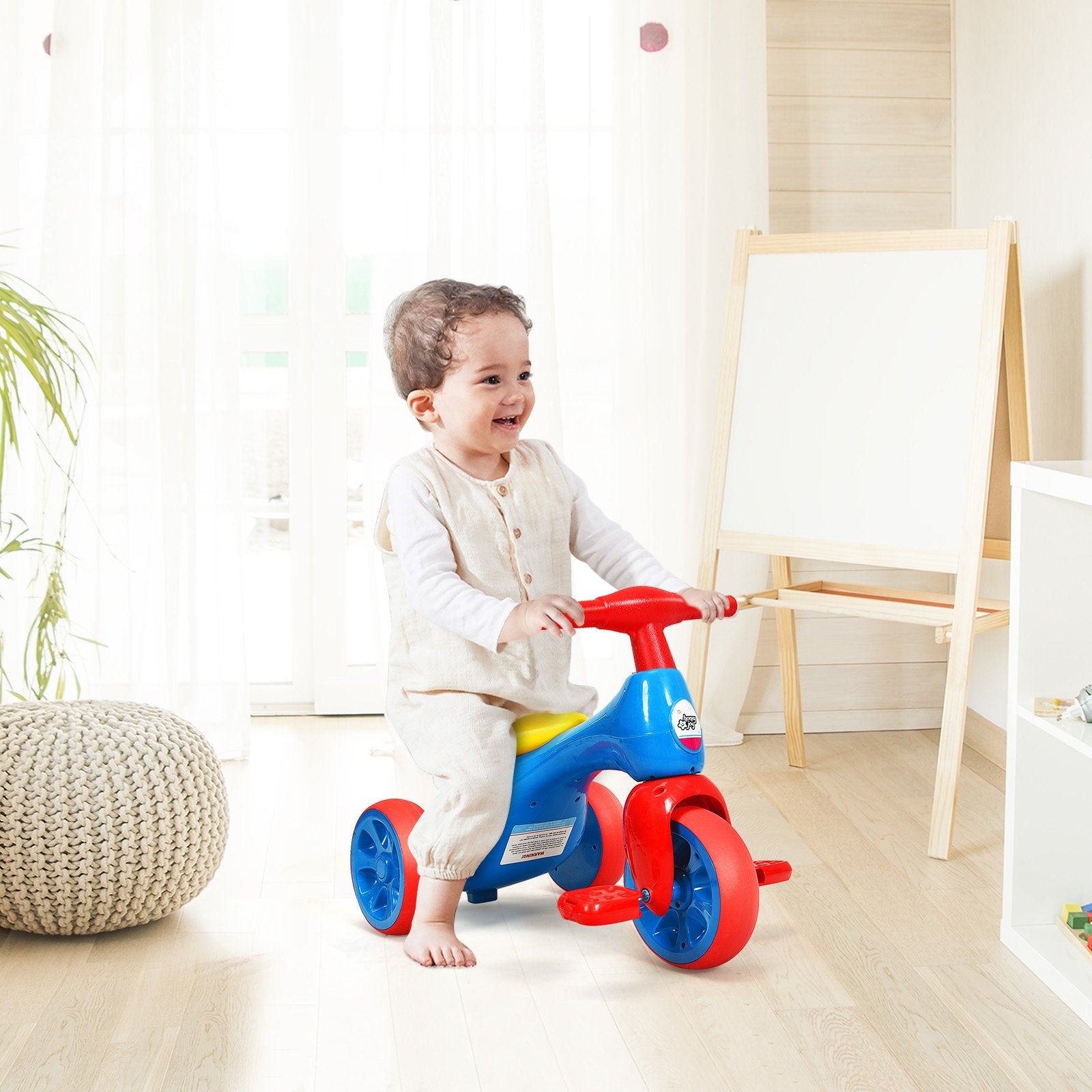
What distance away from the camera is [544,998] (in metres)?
1.75

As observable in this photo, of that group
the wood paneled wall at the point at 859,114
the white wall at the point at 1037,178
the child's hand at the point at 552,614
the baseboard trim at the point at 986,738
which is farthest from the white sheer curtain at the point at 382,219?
the child's hand at the point at 552,614

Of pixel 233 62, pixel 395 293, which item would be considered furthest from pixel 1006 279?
pixel 233 62

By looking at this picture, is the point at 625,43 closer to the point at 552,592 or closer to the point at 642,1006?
the point at 552,592

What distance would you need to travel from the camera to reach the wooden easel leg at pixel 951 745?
2336 millimetres

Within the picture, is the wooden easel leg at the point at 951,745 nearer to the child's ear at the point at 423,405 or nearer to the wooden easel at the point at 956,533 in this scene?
the wooden easel at the point at 956,533

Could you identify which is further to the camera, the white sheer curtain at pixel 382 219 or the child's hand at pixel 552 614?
the white sheer curtain at pixel 382 219

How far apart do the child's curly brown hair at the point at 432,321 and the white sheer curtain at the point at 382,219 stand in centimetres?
101

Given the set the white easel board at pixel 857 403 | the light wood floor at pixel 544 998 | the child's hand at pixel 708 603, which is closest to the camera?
the light wood floor at pixel 544 998

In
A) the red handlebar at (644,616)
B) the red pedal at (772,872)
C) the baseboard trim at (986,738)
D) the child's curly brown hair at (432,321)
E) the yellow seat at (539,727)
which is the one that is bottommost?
the baseboard trim at (986,738)

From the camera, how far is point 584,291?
309 centimetres

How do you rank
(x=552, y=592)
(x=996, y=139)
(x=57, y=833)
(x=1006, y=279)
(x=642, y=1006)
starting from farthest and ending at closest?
(x=996, y=139) < (x=1006, y=279) < (x=552, y=592) < (x=57, y=833) < (x=642, y=1006)

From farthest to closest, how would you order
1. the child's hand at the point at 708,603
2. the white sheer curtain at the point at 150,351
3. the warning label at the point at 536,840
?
the white sheer curtain at the point at 150,351 → the warning label at the point at 536,840 → the child's hand at the point at 708,603

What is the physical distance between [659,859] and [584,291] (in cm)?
168

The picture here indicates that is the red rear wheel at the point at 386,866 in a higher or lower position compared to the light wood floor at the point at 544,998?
higher
